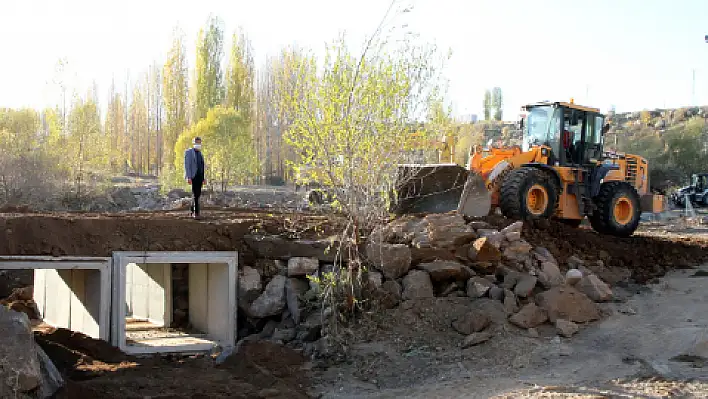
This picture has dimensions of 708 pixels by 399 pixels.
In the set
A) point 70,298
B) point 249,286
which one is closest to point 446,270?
point 249,286

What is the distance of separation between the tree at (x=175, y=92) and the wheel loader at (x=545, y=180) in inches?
979

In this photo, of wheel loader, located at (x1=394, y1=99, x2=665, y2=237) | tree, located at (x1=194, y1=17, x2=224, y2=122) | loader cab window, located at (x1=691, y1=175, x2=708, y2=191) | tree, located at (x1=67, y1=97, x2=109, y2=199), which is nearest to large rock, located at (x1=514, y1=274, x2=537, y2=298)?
wheel loader, located at (x1=394, y1=99, x2=665, y2=237)

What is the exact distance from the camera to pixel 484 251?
10.2 metres

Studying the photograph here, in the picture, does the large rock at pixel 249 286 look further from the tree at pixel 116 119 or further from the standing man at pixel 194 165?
the tree at pixel 116 119

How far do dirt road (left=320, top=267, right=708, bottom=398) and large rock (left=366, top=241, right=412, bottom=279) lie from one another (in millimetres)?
1224

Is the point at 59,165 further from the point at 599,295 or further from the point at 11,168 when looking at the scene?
the point at 599,295

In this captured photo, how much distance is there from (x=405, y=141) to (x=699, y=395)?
4666 millimetres

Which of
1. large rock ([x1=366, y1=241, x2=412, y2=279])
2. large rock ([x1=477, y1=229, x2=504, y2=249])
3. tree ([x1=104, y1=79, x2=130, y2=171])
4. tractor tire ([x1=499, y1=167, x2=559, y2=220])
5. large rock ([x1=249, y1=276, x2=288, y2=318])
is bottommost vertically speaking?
large rock ([x1=249, y1=276, x2=288, y2=318])

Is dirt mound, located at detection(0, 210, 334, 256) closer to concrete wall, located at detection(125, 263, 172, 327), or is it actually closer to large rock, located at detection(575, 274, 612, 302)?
concrete wall, located at detection(125, 263, 172, 327)

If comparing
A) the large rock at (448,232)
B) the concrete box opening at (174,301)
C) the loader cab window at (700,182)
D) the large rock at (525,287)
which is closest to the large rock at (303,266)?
the concrete box opening at (174,301)

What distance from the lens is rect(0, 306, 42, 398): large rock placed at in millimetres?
6478

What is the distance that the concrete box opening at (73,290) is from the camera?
9.73 meters

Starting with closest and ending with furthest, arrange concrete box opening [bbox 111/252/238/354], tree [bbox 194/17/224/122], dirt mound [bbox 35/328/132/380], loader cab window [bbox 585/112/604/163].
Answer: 1. dirt mound [bbox 35/328/132/380]
2. concrete box opening [bbox 111/252/238/354]
3. loader cab window [bbox 585/112/604/163]
4. tree [bbox 194/17/224/122]

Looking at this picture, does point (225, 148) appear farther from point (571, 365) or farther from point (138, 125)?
point (571, 365)
